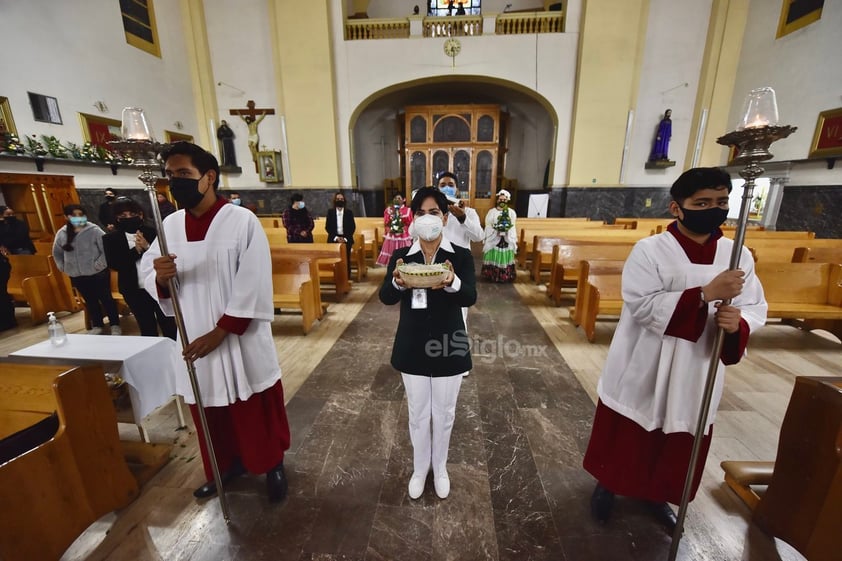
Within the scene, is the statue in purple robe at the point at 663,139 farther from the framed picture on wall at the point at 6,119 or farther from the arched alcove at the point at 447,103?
the framed picture on wall at the point at 6,119

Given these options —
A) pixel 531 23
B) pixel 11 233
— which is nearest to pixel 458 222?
pixel 11 233

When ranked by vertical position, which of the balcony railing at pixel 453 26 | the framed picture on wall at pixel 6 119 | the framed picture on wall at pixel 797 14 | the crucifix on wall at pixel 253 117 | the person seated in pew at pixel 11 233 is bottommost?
the person seated in pew at pixel 11 233

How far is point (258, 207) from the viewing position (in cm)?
1180

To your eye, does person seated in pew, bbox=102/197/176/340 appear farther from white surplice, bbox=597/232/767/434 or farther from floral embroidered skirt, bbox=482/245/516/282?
floral embroidered skirt, bbox=482/245/516/282

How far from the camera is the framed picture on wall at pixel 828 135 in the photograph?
24.3ft

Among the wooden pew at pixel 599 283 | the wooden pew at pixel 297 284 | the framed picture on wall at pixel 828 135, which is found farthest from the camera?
the framed picture on wall at pixel 828 135

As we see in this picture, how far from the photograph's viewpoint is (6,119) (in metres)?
6.20

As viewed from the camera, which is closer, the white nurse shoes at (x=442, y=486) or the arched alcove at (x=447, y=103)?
the white nurse shoes at (x=442, y=486)

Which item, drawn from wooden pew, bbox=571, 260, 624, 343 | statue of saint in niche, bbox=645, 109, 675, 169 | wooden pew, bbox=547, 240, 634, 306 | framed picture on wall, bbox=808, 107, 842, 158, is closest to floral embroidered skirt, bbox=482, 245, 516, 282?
wooden pew, bbox=547, 240, 634, 306

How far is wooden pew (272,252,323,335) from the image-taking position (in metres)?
4.31

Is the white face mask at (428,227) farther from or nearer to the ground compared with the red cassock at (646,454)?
farther from the ground

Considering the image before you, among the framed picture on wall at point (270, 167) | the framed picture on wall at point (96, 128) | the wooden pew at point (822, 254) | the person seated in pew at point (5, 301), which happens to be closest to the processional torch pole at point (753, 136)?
the wooden pew at point (822, 254)

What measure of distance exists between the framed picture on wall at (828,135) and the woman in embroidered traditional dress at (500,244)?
7.46 m

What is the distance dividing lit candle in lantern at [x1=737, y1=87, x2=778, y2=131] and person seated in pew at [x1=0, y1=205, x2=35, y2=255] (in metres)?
8.24
